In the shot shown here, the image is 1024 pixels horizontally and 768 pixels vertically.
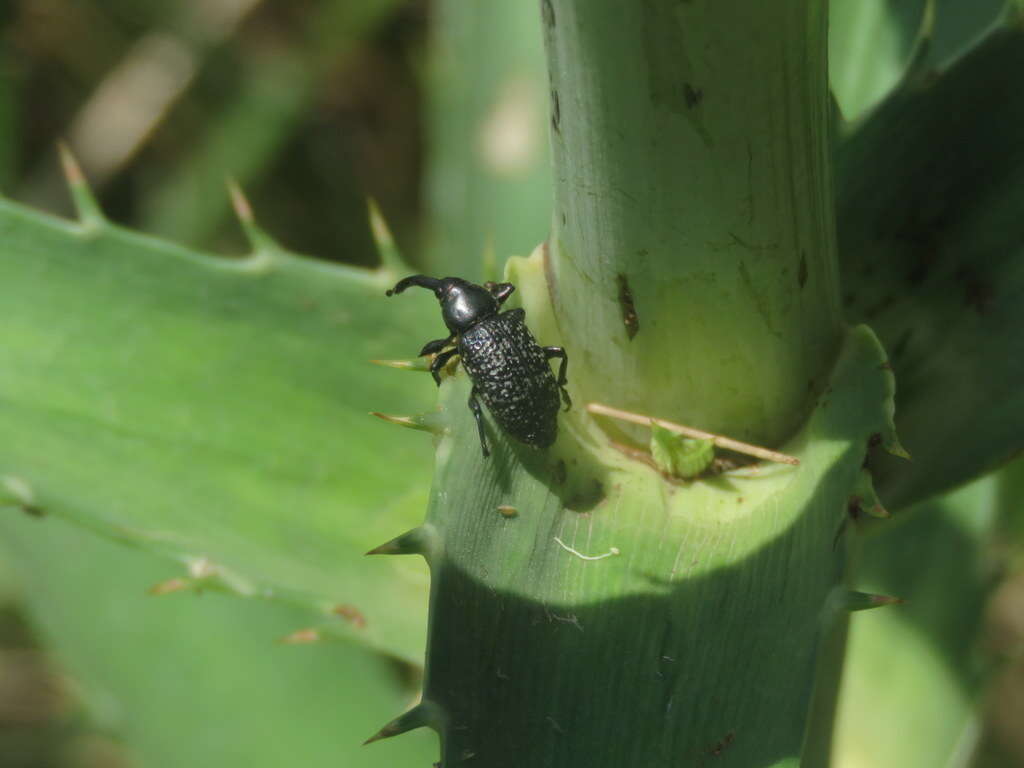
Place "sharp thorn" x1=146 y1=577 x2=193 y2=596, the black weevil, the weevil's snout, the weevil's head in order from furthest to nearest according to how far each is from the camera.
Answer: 1. the weevil's head
2. the weevil's snout
3. "sharp thorn" x1=146 y1=577 x2=193 y2=596
4. the black weevil

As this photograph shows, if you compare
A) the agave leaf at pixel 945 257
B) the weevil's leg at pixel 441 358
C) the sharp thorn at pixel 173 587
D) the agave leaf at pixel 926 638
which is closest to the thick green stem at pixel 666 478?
the agave leaf at pixel 945 257

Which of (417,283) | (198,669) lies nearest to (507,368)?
(417,283)

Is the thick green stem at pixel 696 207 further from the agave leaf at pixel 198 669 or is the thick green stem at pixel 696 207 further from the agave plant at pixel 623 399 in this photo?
the agave leaf at pixel 198 669

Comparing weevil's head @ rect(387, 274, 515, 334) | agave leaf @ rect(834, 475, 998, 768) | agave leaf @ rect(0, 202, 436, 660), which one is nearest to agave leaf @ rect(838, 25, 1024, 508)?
weevil's head @ rect(387, 274, 515, 334)

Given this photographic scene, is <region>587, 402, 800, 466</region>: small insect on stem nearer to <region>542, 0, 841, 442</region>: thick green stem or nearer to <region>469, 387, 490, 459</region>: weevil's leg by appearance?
<region>542, 0, 841, 442</region>: thick green stem

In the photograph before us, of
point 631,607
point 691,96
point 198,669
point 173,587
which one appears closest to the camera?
point 691,96

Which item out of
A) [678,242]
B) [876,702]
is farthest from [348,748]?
[678,242]

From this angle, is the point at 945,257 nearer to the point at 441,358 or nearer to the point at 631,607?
the point at 631,607
